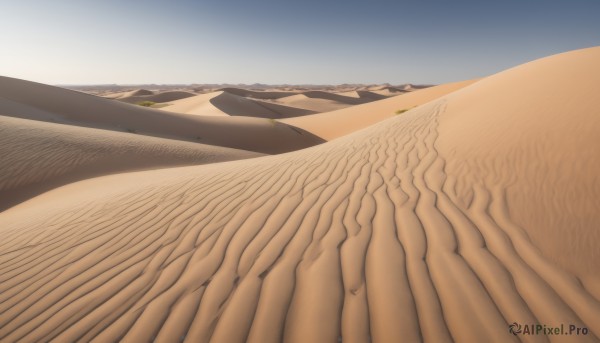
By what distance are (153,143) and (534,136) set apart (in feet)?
36.3

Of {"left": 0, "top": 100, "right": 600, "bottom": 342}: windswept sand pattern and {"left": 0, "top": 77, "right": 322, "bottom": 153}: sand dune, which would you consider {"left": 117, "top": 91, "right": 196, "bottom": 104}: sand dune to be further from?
{"left": 0, "top": 100, "right": 600, "bottom": 342}: windswept sand pattern

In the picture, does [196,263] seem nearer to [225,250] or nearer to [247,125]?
[225,250]

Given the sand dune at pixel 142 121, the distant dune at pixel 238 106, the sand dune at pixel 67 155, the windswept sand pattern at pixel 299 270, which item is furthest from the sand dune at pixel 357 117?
the windswept sand pattern at pixel 299 270

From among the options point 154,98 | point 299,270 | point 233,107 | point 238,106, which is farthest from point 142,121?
point 154,98

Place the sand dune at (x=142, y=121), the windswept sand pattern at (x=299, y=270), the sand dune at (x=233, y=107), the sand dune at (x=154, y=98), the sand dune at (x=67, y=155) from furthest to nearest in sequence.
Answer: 1. the sand dune at (x=154, y=98)
2. the sand dune at (x=233, y=107)
3. the sand dune at (x=142, y=121)
4. the sand dune at (x=67, y=155)
5. the windswept sand pattern at (x=299, y=270)

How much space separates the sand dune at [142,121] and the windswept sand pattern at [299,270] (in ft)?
41.5

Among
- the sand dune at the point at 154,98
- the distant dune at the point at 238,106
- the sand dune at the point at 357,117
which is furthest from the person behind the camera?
the sand dune at the point at 154,98

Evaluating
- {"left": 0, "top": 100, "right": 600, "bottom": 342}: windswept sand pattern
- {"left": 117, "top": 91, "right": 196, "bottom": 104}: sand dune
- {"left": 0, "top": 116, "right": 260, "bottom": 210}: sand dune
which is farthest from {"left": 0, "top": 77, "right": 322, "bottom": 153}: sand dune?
{"left": 117, "top": 91, "right": 196, "bottom": 104}: sand dune

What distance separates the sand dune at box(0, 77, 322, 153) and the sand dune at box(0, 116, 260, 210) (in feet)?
15.5

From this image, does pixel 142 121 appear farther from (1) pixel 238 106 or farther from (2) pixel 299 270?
(1) pixel 238 106

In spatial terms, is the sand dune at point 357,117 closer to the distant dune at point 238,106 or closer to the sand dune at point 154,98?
the distant dune at point 238,106

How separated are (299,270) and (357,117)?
20.8 meters

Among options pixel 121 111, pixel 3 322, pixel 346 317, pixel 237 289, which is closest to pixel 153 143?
pixel 121 111

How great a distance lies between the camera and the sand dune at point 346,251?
1.88 meters
